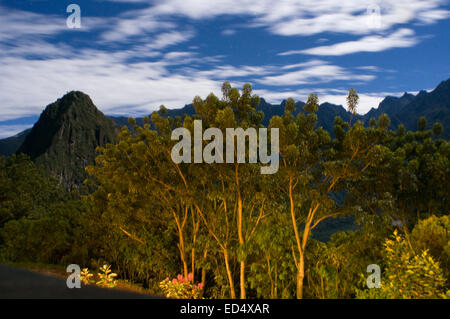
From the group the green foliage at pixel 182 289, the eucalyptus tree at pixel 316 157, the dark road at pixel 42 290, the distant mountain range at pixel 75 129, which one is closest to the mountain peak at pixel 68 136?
the distant mountain range at pixel 75 129

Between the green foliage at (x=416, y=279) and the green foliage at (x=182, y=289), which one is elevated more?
the green foliage at (x=416, y=279)

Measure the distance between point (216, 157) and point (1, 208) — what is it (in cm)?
A: 2089

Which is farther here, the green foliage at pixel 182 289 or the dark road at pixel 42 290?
the green foliage at pixel 182 289

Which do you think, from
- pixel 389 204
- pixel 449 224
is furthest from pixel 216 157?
pixel 449 224

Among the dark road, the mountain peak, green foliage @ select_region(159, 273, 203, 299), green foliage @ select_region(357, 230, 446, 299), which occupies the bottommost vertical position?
green foliage @ select_region(159, 273, 203, 299)

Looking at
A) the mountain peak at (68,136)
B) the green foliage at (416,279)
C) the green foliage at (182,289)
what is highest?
the mountain peak at (68,136)

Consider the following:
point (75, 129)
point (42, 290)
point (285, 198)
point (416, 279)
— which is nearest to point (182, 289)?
point (285, 198)

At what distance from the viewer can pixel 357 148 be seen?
1036cm

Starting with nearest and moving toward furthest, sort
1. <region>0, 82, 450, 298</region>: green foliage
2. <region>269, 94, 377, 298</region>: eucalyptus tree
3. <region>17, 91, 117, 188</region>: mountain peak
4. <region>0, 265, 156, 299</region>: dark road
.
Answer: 1. <region>0, 265, 156, 299</region>: dark road
2. <region>269, 94, 377, 298</region>: eucalyptus tree
3. <region>0, 82, 450, 298</region>: green foliage
4. <region>17, 91, 117, 188</region>: mountain peak

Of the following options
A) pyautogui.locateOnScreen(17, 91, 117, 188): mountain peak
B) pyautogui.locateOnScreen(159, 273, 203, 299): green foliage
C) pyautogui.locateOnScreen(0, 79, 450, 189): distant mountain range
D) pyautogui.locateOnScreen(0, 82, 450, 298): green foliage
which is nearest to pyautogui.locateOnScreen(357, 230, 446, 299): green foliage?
pyautogui.locateOnScreen(0, 82, 450, 298): green foliage

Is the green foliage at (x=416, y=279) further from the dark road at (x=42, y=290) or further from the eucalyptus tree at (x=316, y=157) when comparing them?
the dark road at (x=42, y=290)

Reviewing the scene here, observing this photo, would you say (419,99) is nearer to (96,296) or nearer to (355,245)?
(355,245)

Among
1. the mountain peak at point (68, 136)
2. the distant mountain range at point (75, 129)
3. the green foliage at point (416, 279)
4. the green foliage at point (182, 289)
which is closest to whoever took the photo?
the green foliage at point (416, 279)

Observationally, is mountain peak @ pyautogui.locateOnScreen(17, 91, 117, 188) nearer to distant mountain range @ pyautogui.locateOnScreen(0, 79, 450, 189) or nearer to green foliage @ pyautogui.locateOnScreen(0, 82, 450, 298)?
distant mountain range @ pyautogui.locateOnScreen(0, 79, 450, 189)
